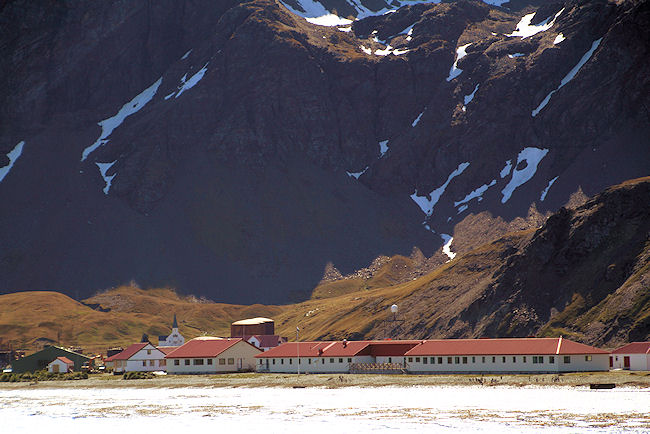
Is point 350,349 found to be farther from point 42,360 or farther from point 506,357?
point 42,360

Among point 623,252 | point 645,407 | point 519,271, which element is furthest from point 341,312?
point 645,407

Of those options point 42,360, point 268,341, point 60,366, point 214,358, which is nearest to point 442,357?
point 214,358

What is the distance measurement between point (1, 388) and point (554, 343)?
66.3 meters

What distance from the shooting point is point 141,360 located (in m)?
134

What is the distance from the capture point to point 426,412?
65000 mm

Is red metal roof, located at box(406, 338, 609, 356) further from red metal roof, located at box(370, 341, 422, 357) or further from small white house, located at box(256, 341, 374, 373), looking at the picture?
small white house, located at box(256, 341, 374, 373)

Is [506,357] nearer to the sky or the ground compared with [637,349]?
nearer to the ground

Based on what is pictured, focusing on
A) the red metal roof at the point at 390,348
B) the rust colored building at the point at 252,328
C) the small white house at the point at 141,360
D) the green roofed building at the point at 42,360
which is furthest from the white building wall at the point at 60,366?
the red metal roof at the point at 390,348

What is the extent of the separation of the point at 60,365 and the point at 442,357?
62781mm

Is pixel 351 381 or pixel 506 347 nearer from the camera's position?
pixel 351 381

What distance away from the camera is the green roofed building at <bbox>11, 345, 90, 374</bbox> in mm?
141250

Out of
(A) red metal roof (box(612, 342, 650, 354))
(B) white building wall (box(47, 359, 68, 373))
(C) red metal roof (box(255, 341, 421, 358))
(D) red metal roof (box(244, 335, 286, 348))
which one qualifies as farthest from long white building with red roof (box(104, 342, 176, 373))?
(A) red metal roof (box(612, 342, 650, 354))

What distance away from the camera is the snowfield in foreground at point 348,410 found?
188 feet

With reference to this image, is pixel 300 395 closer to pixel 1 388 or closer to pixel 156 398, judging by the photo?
pixel 156 398
